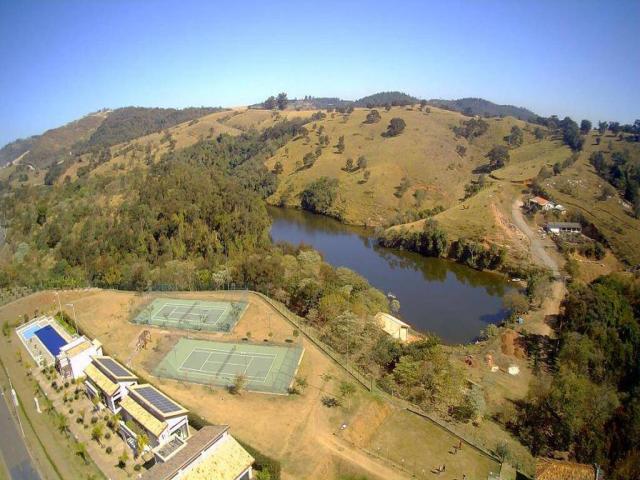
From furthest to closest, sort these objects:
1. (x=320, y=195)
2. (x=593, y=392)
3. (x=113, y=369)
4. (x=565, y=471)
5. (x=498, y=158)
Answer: (x=498, y=158)
(x=320, y=195)
(x=113, y=369)
(x=593, y=392)
(x=565, y=471)

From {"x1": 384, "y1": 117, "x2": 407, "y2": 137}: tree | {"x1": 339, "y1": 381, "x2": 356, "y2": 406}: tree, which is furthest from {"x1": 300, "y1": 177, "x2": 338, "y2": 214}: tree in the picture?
{"x1": 339, "y1": 381, "x2": 356, "y2": 406}: tree

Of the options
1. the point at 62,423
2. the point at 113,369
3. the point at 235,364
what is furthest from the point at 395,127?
the point at 62,423

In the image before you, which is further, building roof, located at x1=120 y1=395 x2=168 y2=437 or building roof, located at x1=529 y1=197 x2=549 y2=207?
building roof, located at x1=529 y1=197 x2=549 y2=207

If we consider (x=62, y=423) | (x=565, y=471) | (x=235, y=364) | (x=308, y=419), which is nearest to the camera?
(x=565, y=471)

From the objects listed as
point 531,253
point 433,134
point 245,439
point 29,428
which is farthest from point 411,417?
point 433,134

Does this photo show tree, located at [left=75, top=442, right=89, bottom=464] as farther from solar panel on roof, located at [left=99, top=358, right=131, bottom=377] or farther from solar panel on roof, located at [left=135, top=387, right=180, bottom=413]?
solar panel on roof, located at [left=99, top=358, right=131, bottom=377]

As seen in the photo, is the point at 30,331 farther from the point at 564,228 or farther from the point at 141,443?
the point at 564,228

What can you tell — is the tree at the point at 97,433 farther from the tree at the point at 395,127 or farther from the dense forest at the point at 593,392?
the tree at the point at 395,127

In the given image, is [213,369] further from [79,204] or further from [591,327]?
[79,204]
